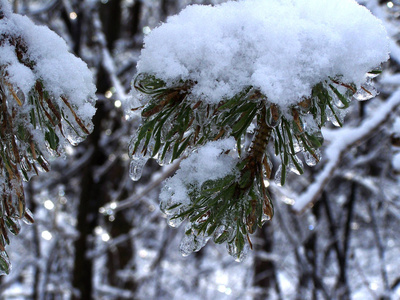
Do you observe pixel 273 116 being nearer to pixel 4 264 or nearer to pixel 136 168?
pixel 136 168

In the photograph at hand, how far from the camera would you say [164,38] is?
1.45ft

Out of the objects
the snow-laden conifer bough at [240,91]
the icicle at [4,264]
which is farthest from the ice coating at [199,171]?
the icicle at [4,264]

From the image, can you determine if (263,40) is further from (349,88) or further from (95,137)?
(95,137)

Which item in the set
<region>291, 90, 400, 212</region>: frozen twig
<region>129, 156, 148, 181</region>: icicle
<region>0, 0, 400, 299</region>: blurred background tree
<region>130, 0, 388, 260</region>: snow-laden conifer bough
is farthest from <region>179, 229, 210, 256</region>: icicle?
<region>0, 0, 400, 299</region>: blurred background tree

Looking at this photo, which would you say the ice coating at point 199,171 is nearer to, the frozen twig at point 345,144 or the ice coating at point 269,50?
the ice coating at point 269,50

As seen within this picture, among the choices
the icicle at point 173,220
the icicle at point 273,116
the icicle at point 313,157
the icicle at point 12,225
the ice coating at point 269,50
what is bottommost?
the icicle at point 12,225

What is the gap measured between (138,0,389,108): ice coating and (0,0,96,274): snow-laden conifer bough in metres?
0.10

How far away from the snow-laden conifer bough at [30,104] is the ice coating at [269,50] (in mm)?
99

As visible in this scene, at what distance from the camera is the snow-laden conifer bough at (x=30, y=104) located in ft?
1.37

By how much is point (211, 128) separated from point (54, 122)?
199 millimetres

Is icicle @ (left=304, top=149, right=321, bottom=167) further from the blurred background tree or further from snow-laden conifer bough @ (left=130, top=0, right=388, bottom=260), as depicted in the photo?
the blurred background tree

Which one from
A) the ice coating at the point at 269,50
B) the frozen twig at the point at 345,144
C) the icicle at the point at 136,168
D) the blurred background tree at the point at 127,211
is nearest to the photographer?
the ice coating at the point at 269,50

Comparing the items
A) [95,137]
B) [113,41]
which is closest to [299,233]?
[95,137]

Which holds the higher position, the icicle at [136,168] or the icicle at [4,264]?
the icicle at [136,168]
